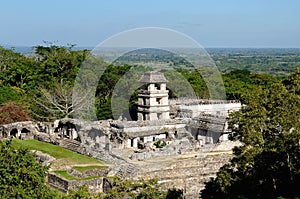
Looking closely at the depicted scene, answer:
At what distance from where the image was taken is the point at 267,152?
1853cm

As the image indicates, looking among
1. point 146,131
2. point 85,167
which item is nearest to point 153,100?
point 146,131

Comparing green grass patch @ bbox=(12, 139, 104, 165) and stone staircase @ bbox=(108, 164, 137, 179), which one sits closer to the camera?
stone staircase @ bbox=(108, 164, 137, 179)

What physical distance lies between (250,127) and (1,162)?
1043 cm

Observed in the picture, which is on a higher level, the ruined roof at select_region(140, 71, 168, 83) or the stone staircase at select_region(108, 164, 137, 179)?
the ruined roof at select_region(140, 71, 168, 83)

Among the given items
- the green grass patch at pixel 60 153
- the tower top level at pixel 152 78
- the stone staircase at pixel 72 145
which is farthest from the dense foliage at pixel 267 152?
the tower top level at pixel 152 78

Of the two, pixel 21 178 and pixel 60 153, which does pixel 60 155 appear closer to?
pixel 60 153

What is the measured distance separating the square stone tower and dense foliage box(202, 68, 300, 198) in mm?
21226

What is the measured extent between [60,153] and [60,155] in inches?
26.5

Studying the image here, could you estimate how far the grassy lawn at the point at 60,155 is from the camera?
3056cm

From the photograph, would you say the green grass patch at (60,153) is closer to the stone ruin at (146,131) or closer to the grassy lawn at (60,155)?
the grassy lawn at (60,155)

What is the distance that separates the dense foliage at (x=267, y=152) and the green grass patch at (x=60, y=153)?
1406 cm

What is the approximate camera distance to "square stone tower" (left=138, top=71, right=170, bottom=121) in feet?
133

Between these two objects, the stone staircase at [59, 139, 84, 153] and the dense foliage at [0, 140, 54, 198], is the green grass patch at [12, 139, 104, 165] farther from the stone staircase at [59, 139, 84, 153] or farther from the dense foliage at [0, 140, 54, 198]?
the dense foliage at [0, 140, 54, 198]

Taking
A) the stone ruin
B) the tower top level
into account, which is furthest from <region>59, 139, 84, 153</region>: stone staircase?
the tower top level
